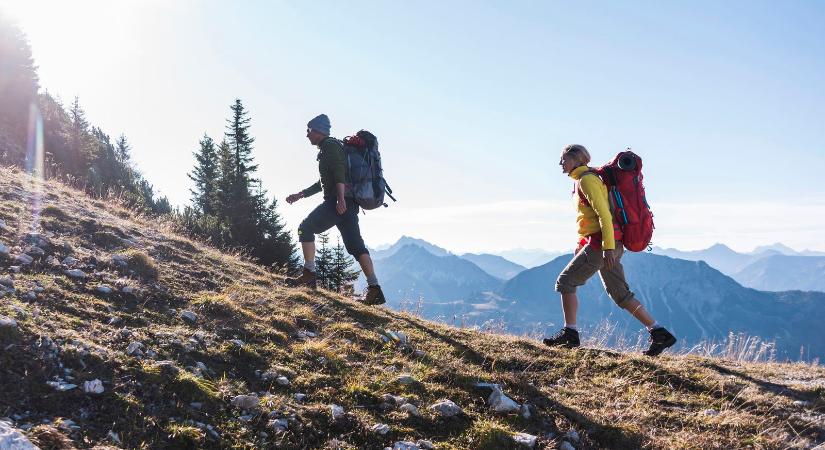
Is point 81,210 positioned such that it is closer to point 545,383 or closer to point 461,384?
point 461,384

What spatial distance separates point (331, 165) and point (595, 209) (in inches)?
175

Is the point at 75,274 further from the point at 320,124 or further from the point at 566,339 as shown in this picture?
the point at 566,339

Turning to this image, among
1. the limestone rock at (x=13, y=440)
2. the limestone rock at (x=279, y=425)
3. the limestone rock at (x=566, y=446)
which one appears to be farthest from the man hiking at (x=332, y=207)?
the limestone rock at (x=13, y=440)

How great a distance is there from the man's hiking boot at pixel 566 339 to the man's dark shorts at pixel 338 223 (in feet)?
11.6

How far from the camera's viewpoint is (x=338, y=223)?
8.61 m

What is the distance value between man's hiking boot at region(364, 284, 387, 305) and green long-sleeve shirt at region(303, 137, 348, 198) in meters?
1.91

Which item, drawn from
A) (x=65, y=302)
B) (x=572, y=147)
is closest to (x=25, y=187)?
(x=65, y=302)

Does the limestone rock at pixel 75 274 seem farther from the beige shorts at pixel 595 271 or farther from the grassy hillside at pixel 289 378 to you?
the beige shorts at pixel 595 271

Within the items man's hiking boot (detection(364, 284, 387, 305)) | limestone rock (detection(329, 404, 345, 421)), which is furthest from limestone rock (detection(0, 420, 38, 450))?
man's hiking boot (detection(364, 284, 387, 305))

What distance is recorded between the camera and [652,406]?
4746mm

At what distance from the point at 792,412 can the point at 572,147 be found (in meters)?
3.78

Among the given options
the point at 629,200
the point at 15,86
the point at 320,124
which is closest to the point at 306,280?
the point at 320,124

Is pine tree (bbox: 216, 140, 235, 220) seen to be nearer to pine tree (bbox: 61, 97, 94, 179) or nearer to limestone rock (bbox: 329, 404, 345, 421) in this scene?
pine tree (bbox: 61, 97, 94, 179)

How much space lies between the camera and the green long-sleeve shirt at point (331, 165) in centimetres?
824
